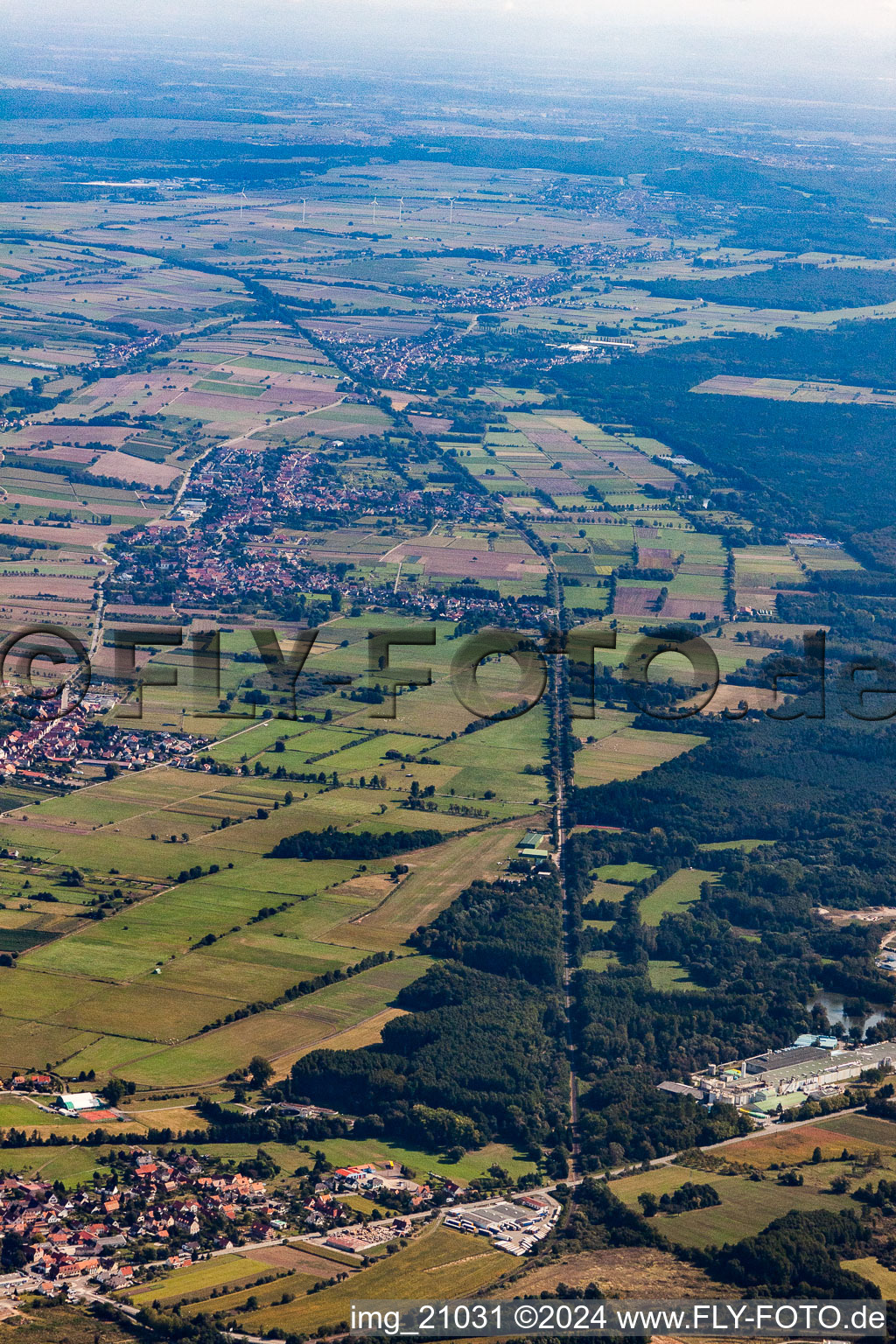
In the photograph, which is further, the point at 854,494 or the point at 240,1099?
the point at 854,494

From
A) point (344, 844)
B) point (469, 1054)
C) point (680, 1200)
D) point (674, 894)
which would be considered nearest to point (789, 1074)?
point (680, 1200)

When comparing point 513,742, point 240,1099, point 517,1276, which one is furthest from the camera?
point 513,742

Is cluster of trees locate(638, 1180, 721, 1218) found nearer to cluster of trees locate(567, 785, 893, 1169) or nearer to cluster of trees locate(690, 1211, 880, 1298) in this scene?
cluster of trees locate(690, 1211, 880, 1298)

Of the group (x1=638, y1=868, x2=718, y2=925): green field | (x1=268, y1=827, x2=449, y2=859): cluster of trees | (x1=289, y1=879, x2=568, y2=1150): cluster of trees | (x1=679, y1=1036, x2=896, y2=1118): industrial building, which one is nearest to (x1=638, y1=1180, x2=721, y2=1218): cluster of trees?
(x1=289, y1=879, x2=568, y2=1150): cluster of trees

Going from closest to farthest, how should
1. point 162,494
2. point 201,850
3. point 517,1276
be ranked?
point 517,1276 < point 201,850 < point 162,494

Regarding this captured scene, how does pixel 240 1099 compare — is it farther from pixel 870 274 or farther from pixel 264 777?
pixel 870 274

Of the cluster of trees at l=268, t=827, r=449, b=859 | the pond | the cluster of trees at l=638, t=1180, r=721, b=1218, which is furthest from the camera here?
the cluster of trees at l=268, t=827, r=449, b=859

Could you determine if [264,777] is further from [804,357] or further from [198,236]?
[198,236]

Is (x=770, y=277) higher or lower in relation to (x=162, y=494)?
higher

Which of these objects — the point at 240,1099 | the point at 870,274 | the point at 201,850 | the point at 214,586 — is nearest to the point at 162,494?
the point at 214,586

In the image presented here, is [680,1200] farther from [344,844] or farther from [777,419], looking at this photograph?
[777,419]
